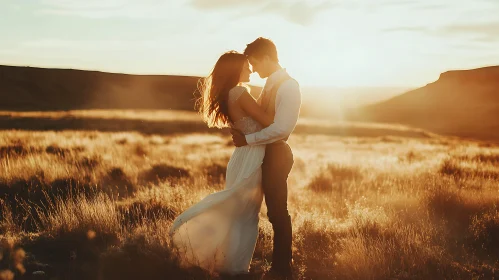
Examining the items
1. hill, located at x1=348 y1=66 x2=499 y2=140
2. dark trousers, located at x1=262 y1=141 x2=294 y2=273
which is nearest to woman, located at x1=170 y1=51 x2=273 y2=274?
dark trousers, located at x1=262 y1=141 x2=294 y2=273

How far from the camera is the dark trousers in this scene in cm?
455

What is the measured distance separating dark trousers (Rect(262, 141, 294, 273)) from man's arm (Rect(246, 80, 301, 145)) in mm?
244

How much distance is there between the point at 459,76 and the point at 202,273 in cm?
11768

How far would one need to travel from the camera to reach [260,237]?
6023 mm

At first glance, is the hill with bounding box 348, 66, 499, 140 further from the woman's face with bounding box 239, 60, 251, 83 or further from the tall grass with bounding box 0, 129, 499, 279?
the woman's face with bounding box 239, 60, 251, 83

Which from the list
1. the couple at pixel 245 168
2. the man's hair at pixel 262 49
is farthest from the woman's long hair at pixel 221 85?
the man's hair at pixel 262 49

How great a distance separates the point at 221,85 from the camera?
4.43 metres

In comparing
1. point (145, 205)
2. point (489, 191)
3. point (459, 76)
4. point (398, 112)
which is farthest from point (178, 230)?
point (459, 76)

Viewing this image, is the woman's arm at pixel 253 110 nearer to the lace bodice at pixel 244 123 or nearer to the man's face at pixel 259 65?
the lace bodice at pixel 244 123

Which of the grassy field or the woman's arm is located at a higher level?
the woman's arm

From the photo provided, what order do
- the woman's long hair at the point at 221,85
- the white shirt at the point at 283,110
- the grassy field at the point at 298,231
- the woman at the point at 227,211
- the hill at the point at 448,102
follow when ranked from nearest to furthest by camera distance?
the white shirt at the point at 283,110, the woman's long hair at the point at 221,85, the woman at the point at 227,211, the grassy field at the point at 298,231, the hill at the point at 448,102

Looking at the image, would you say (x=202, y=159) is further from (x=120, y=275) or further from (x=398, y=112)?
(x=398, y=112)

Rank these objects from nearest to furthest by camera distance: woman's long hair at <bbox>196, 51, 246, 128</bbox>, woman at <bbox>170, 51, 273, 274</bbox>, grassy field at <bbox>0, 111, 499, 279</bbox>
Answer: woman's long hair at <bbox>196, 51, 246, 128</bbox>
woman at <bbox>170, 51, 273, 274</bbox>
grassy field at <bbox>0, 111, 499, 279</bbox>

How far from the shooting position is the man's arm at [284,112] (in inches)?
169
